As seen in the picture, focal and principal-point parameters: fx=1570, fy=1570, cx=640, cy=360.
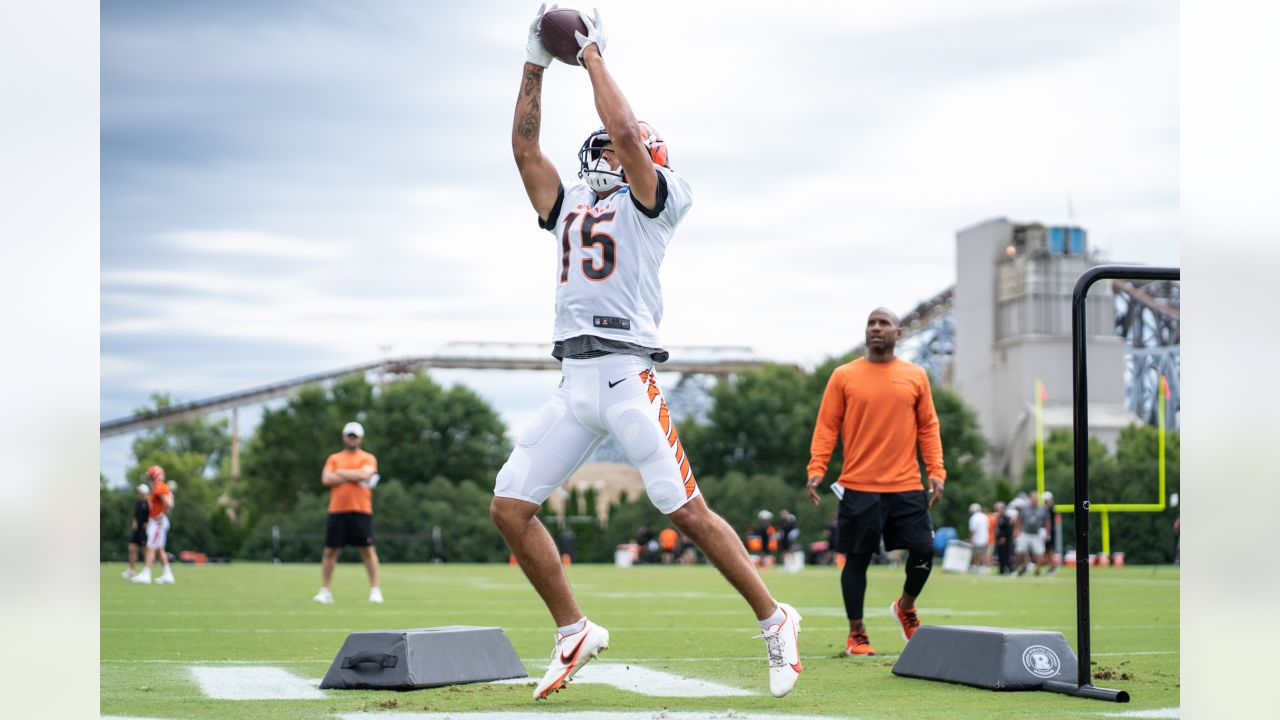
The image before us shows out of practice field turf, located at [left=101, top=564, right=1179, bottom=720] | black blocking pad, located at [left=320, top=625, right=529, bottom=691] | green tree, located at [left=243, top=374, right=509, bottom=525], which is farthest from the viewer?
green tree, located at [left=243, top=374, right=509, bottom=525]

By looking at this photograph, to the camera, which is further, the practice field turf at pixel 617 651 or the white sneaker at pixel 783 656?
the white sneaker at pixel 783 656

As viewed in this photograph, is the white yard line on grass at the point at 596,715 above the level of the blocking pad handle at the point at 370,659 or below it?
below

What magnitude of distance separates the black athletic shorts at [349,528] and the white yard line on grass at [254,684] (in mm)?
8676

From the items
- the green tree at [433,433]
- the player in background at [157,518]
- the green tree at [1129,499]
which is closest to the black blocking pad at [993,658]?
the player in background at [157,518]

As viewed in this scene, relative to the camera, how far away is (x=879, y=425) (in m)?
10.2

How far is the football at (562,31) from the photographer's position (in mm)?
7156

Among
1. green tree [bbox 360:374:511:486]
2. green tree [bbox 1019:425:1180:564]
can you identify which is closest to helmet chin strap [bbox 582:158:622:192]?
green tree [bbox 1019:425:1180:564]

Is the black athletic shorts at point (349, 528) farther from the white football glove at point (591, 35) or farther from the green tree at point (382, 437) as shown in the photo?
the green tree at point (382, 437)

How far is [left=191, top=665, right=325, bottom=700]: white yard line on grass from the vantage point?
24.0ft

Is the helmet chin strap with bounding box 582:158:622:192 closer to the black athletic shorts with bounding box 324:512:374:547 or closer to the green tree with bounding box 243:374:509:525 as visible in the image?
the black athletic shorts with bounding box 324:512:374:547

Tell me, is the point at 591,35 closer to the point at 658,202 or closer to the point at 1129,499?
the point at 658,202

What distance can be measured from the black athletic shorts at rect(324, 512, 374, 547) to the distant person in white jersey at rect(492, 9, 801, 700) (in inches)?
420

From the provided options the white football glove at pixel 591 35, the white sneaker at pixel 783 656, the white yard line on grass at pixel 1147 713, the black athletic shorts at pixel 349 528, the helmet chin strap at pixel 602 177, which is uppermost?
the white football glove at pixel 591 35
